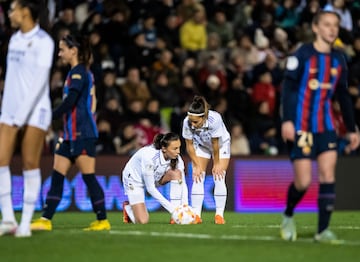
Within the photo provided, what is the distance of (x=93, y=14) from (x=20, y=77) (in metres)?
12.5

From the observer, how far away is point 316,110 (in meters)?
10.5

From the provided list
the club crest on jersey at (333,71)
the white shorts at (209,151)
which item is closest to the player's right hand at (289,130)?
the club crest on jersey at (333,71)

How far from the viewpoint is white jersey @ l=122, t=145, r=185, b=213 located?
1471 centimetres

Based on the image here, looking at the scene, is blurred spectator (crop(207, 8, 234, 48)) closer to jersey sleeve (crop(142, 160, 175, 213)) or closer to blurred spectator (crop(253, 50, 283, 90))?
blurred spectator (crop(253, 50, 283, 90))

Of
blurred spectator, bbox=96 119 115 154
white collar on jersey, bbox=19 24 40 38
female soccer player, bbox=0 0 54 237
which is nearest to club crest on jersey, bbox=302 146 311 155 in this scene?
female soccer player, bbox=0 0 54 237

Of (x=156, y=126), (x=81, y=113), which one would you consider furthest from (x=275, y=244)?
(x=156, y=126)

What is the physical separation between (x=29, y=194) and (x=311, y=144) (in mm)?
2851

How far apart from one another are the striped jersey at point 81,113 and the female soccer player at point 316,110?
2.50 meters

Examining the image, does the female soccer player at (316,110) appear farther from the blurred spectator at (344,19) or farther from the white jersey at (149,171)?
the blurred spectator at (344,19)

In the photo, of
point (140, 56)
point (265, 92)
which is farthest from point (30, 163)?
point (265, 92)

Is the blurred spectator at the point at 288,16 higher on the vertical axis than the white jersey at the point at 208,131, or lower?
higher

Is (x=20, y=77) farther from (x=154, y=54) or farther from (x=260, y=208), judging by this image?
(x=154, y=54)

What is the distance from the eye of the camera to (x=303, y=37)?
24.6m

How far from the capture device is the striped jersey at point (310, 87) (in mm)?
10438
